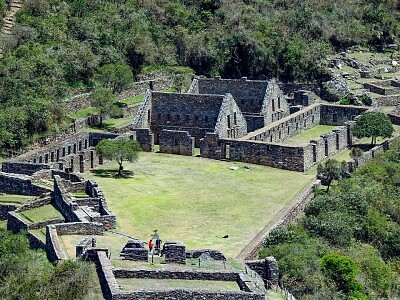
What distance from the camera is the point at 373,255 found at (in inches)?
1982

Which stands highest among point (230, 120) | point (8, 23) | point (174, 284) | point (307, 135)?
point (8, 23)

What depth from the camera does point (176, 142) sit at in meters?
71.2

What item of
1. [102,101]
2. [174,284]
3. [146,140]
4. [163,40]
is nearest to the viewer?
[174,284]

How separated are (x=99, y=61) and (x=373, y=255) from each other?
40.9 m

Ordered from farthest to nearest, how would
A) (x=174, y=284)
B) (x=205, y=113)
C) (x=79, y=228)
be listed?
(x=205, y=113) < (x=79, y=228) < (x=174, y=284)

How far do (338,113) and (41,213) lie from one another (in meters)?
35.3

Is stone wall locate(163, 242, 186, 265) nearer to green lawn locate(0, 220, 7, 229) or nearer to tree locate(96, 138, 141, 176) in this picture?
green lawn locate(0, 220, 7, 229)

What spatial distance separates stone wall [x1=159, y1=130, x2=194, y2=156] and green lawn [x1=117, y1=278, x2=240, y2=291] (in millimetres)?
35439

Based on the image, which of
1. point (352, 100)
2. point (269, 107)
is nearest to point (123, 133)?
point (269, 107)

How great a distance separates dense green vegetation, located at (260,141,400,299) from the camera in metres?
44.0

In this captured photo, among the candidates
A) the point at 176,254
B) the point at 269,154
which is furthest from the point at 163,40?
the point at 176,254

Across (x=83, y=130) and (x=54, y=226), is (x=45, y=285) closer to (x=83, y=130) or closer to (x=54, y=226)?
(x=54, y=226)

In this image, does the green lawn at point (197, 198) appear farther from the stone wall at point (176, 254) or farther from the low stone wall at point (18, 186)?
the stone wall at point (176, 254)

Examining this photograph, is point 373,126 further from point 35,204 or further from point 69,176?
point 35,204
